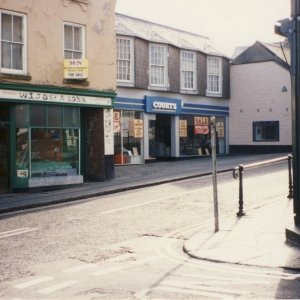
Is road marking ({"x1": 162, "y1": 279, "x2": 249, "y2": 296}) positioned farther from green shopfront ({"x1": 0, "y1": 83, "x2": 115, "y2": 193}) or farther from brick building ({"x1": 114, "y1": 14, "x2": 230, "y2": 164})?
brick building ({"x1": 114, "y1": 14, "x2": 230, "y2": 164})

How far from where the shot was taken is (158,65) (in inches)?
1068

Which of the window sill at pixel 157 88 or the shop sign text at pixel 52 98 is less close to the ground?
the window sill at pixel 157 88

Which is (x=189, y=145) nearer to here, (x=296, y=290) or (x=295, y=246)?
(x=295, y=246)

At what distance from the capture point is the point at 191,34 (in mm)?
32000

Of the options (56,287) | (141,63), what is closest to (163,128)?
(141,63)

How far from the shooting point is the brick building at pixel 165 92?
25422 mm

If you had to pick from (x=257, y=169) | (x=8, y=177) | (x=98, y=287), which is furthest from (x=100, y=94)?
(x=98, y=287)

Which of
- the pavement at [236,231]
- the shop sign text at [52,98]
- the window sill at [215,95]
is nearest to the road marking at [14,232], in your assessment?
the pavement at [236,231]

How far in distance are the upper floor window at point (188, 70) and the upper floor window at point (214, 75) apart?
5.39 ft

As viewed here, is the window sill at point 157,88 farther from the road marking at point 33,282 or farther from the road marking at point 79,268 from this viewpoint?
the road marking at point 33,282

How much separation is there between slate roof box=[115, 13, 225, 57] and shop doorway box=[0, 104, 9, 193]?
380 inches

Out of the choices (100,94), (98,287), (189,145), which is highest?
(100,94)

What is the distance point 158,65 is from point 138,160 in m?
5.42

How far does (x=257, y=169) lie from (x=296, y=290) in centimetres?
1600
